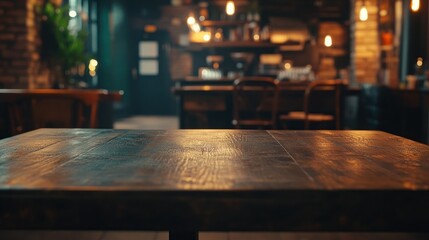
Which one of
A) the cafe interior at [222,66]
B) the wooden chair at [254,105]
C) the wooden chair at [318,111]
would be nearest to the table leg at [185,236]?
the cafe interior at [222,66]

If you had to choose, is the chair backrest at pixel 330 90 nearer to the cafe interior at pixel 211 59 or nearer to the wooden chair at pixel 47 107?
the cafe interior at pixel 211 59

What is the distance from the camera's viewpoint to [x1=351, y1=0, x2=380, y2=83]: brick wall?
771 cm

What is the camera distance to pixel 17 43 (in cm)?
559

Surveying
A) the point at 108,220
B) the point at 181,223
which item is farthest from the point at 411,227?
the point at 108,220

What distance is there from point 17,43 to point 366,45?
4965 millimetres

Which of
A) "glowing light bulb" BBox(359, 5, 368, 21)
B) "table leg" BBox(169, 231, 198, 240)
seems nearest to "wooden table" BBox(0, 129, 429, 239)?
"table leg" BBox(169, 231, 198, 240)

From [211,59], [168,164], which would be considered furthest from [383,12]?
[168,164]

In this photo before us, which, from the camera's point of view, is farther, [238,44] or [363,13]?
[238,44]

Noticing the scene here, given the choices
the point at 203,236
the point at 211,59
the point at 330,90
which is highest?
the point at 211,59

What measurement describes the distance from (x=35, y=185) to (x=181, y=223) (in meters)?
0.23

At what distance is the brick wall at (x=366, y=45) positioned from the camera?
7.71 m

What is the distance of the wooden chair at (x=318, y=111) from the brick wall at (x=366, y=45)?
8.79 feet

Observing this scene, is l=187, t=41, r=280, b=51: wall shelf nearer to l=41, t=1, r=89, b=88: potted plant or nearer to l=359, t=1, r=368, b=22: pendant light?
l=359, t=1, r=368, b=22: pendant light

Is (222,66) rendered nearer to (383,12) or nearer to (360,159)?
(383,12)
